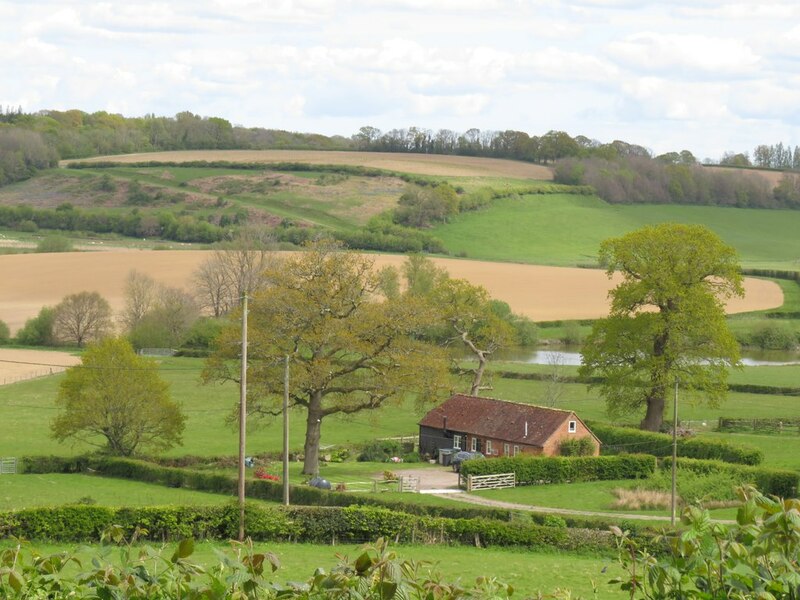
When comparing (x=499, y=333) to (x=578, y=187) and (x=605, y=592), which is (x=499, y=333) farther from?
(x=578, y=187)

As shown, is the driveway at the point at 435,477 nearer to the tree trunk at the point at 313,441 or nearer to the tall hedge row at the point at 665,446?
the tree trunk at the point at 313,441

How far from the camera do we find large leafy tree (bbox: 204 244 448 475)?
5041 centimetres

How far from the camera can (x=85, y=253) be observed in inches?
5108

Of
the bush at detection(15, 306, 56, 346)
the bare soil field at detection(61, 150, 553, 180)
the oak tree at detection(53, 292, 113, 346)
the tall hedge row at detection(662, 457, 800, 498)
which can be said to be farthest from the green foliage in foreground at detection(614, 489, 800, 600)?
the bare soil field at detection(61, 150, 553, 180)

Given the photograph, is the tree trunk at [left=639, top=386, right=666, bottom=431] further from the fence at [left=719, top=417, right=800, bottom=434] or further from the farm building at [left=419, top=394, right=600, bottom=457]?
the farm building at [left=419, top=394, right=600, bottom=457]

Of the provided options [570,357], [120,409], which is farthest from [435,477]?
[570,357]

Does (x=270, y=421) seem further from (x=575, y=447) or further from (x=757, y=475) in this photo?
(x=757, y=475)

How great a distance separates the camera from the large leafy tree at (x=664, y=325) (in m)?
60.0

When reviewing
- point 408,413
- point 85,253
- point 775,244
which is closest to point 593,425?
point 408,413

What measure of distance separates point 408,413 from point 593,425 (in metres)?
13.5

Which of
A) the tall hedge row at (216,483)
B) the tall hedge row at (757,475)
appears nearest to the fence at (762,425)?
the tall hedge row at (757,475)

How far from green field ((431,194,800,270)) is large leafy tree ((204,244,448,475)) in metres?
93.7

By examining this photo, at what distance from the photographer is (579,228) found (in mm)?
164625

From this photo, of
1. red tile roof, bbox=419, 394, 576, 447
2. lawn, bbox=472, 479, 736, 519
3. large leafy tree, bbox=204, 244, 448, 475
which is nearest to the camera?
lawn, bbox=472, 479, 736, 519
